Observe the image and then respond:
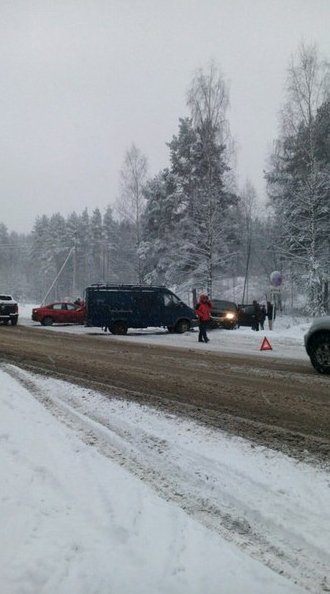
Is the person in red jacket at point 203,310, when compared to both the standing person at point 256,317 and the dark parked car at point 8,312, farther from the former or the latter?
the dark parked car at point 8,312

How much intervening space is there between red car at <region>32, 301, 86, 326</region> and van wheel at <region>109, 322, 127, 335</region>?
7426mm

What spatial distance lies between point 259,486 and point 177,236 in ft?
97.8

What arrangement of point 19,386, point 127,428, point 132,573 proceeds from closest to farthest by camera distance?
point 132,573 → point 127,428 → point 19,386

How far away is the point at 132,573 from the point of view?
114 inches

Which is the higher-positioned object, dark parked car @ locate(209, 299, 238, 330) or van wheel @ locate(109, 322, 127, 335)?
dark parked car @ locate(209, 299, 238, 330)

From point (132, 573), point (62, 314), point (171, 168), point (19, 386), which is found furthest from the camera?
point (171, 168)

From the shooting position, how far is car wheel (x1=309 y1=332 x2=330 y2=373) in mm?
10352

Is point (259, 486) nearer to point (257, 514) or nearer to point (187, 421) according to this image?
point (257, 514)

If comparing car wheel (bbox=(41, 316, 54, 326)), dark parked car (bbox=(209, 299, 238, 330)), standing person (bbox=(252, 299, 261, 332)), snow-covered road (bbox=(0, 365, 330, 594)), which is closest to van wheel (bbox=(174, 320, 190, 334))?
dark parked car (bbox=(209, 299, 238, 330))

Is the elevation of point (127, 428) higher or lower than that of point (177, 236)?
lower

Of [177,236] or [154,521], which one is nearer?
[154,521]

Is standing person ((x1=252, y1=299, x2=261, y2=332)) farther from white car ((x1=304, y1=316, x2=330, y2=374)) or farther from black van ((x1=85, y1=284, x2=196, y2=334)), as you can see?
white car ((x1=304, y1=316, x2=330, y2=374))

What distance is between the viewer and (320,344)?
1049 cm

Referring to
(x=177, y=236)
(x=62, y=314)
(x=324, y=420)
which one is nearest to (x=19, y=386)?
(x=324, y=420)
